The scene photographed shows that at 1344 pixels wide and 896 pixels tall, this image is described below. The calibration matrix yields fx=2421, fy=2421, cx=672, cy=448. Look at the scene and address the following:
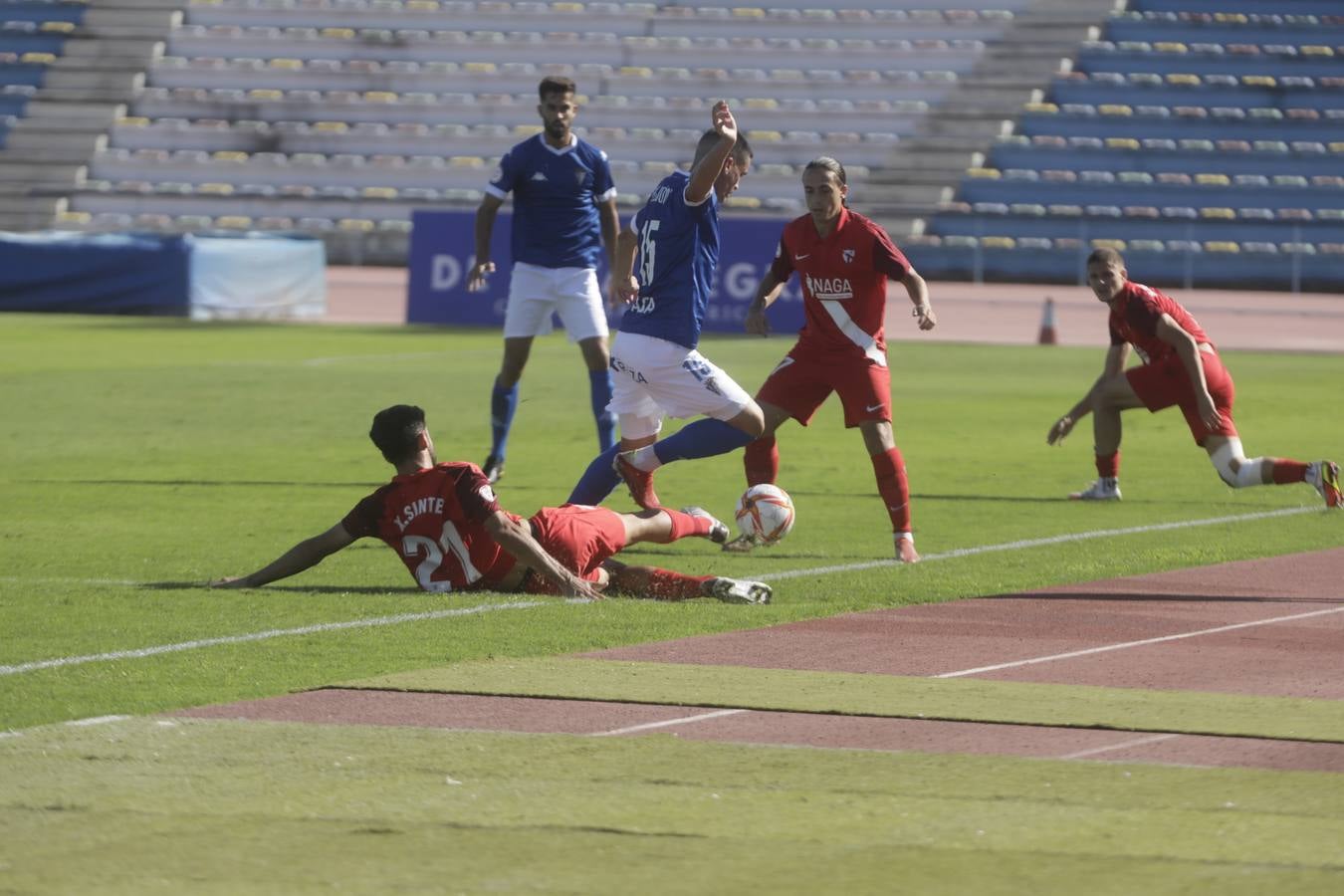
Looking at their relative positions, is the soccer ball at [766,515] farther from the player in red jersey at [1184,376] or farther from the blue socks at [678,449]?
the player in red jersey at [1184,376]

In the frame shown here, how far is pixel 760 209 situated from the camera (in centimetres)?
4231

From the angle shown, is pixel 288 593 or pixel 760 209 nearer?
pixel 288 593

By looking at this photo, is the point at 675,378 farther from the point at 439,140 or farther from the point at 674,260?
the point at 439,140

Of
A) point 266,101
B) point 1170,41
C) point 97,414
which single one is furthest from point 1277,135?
point 97,414

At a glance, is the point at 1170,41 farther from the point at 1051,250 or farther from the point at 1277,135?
the point at 1051,250

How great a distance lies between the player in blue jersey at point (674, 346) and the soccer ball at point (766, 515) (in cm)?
26

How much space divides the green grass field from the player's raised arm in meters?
1.64

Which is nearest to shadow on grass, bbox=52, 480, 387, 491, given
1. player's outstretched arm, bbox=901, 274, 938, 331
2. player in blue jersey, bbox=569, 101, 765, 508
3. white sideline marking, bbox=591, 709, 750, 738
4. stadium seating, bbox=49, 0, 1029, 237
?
player in blue jersey, bbox=569, 101, 765, 508

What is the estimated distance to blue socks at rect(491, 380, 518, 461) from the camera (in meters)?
14.3

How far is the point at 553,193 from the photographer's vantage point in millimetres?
14391

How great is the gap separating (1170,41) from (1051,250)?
6.46 meters

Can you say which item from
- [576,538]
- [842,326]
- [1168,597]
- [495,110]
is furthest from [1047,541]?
[495,110]

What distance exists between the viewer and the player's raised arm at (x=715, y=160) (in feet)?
32.7

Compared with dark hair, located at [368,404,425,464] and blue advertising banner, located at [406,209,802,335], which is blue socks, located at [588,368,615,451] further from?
blue advertising banner, located at [406,209,802,335]
